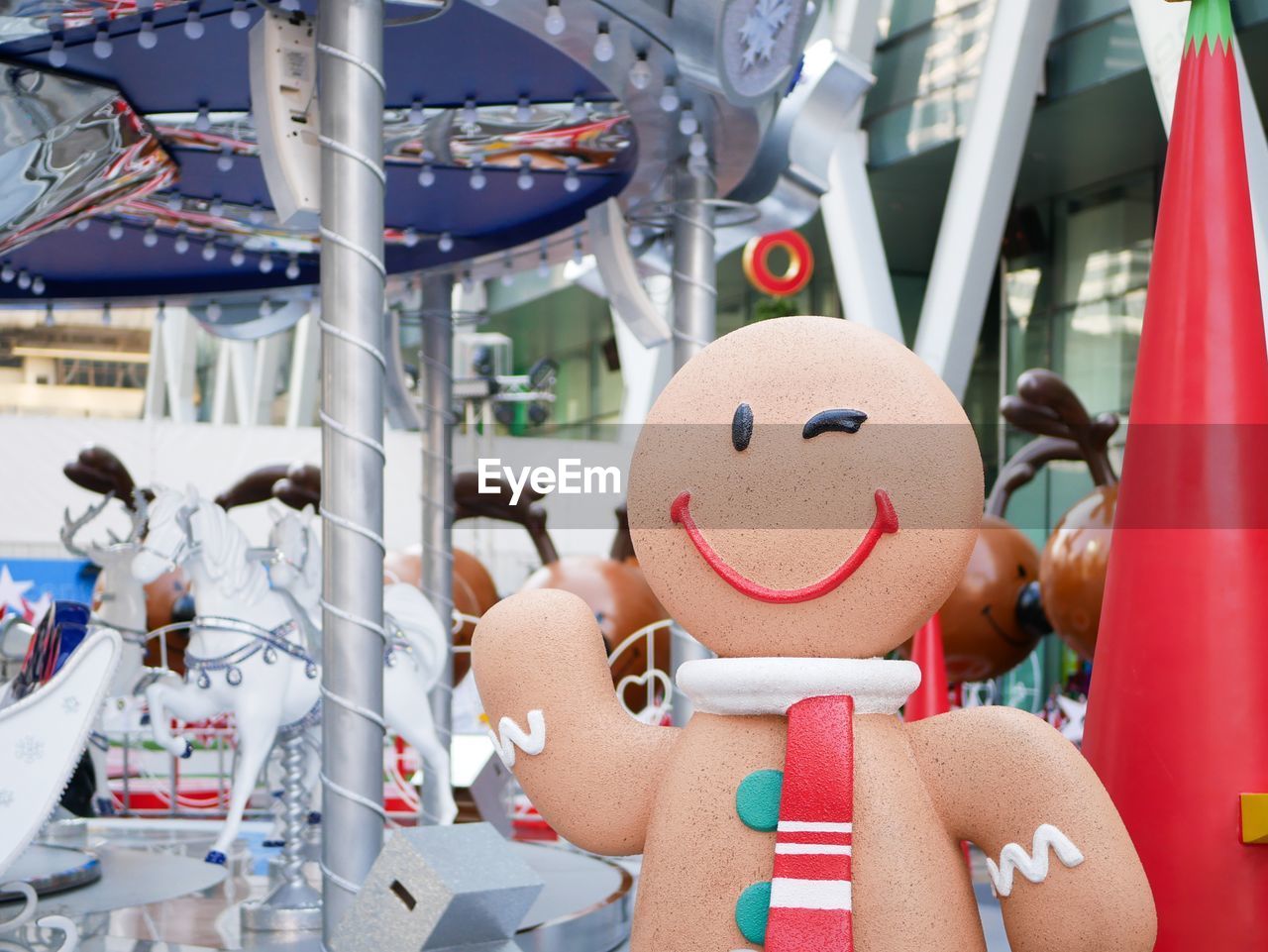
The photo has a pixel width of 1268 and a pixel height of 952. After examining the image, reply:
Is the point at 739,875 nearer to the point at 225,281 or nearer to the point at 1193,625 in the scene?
the point at 1193,625

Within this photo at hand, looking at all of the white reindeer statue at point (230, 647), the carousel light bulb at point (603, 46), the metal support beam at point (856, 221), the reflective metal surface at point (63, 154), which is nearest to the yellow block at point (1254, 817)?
the carousel light bulb at point (603, 46)

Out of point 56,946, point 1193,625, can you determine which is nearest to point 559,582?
point 56,946

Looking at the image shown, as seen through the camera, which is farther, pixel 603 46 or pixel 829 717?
pixel 603 46

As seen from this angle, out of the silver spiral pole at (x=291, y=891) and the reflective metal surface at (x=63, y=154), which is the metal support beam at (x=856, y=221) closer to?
the reflective metal surface at (x=63, y=154)

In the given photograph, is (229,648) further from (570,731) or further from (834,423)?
(834,423)

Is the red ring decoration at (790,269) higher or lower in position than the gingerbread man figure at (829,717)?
higher

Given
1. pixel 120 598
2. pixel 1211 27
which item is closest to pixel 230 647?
pixel 120 598

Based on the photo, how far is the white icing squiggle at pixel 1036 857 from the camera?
8.14ft

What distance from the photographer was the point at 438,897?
304 cm

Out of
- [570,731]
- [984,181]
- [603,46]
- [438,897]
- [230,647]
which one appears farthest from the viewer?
[984,181]

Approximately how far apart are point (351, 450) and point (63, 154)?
92.9 inches

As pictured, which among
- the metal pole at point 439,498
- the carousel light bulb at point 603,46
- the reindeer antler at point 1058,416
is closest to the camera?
the carousel light bulb at point 603,46

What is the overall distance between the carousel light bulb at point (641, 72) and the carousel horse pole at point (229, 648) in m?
2.22

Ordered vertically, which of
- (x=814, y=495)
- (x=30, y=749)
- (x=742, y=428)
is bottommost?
(x=30, y=749)
